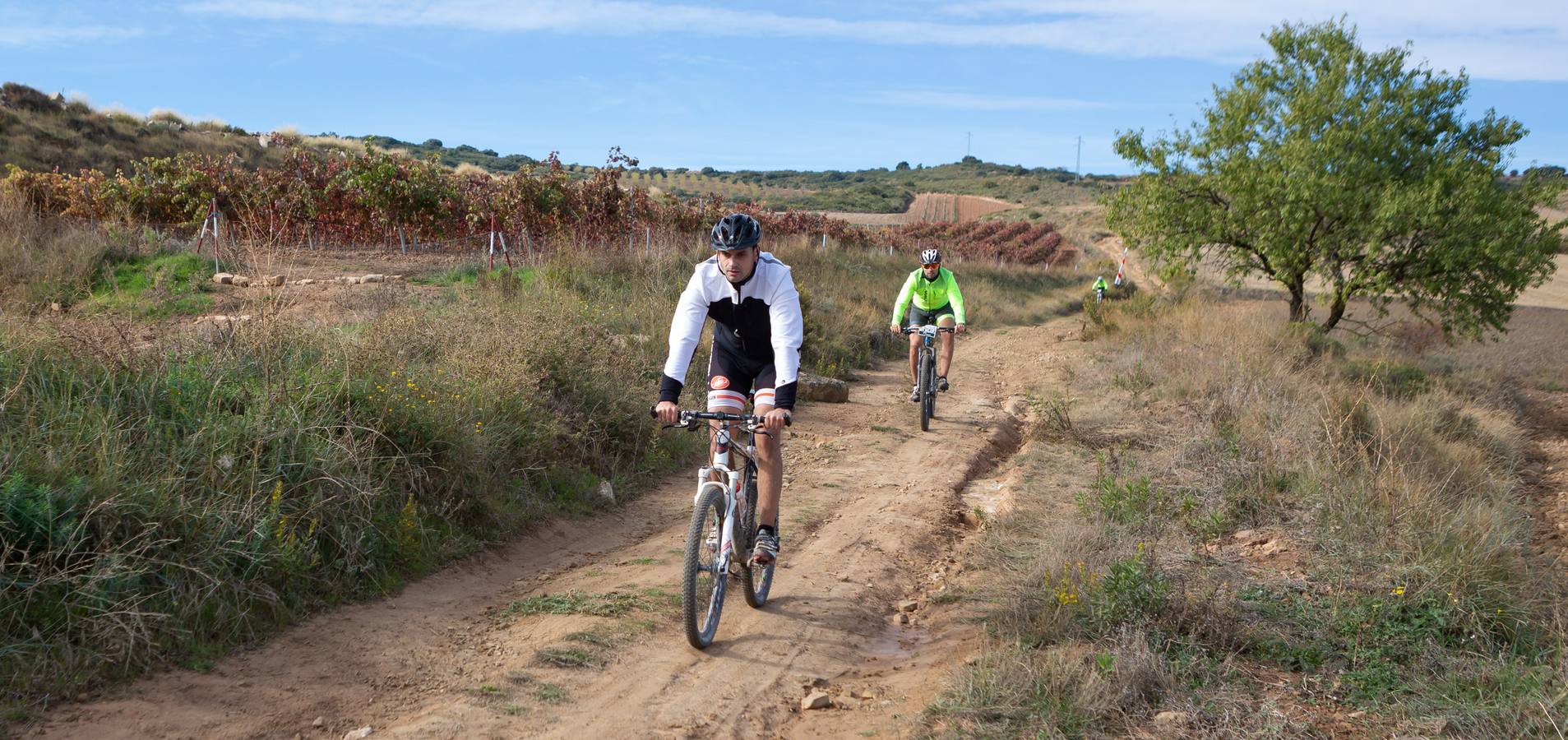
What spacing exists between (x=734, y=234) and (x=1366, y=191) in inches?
629

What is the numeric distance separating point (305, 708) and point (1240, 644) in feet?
14.0

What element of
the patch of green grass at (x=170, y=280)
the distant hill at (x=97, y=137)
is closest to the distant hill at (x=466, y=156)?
the distant hill at (x=97, y=137)

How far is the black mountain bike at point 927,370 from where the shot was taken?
10.9 metres

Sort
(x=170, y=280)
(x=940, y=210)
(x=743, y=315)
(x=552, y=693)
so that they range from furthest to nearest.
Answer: (x=940, y=210), (x=170, y=280), (x=743, y=315), (x=552, y=693)

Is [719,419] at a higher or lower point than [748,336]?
lower

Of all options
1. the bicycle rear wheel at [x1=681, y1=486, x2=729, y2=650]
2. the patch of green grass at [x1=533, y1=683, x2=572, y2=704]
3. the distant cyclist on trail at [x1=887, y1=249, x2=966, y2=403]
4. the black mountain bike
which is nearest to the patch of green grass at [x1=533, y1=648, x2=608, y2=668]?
the patch of green grass at [x1=533, y1=683, x2=572, y2=704]

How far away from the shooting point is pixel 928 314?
38.2 ft

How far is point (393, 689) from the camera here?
440 cm

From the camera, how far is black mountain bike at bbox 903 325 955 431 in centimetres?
1095

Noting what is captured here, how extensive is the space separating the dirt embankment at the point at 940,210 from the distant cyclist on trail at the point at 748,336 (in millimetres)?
68963

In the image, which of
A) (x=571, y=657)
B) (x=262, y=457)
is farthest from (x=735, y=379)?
(x=262, y=457)

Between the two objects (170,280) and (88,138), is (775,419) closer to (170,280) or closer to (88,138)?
(170,280)

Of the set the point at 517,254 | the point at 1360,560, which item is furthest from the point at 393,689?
the point at 517,254

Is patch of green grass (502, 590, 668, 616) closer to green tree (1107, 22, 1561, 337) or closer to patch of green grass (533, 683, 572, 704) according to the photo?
patch of green grass (533, 683, 572, 704)
